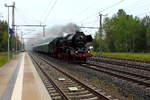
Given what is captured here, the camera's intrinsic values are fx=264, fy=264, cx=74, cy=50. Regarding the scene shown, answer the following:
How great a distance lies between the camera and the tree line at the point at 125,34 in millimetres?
73750

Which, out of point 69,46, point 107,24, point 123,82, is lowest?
point 123,82

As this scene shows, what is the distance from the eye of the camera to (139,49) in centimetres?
7669

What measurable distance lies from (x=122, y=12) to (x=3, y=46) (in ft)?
134

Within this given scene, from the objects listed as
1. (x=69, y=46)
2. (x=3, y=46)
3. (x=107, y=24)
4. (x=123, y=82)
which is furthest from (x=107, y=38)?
(x=123, y=82)

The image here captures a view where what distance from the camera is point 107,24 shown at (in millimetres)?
75875

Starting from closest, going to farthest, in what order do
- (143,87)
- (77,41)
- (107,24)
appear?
(143,87) < (77,41) < (107,24)

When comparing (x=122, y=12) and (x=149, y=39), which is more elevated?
(x=122, y=12)

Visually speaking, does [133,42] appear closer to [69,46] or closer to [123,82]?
[69,46]

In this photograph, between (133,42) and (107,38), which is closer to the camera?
(133,42)

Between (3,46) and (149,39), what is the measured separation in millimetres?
46464

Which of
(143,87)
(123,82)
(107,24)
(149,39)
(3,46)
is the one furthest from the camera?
(3,46)

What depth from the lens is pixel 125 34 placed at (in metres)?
73.4

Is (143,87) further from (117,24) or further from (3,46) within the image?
(3,46)

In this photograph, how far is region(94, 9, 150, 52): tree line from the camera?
7375 centimetres
